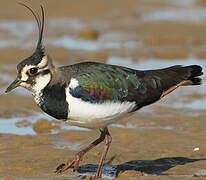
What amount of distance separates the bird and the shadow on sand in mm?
283

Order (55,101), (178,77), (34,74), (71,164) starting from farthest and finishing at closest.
→ 1. (178,77)
2. (71,164)
3. (34,74)
4. (55,101)

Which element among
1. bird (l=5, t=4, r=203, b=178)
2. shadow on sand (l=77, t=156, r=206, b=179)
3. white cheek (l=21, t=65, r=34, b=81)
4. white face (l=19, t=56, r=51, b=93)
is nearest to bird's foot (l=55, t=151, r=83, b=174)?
bird (l=5, t=4, r=203, b=178)

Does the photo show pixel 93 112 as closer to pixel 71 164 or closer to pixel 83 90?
pixel 83 90

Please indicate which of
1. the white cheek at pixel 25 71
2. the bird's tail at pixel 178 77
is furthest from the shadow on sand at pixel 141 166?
the white cheek at pixel 25 71

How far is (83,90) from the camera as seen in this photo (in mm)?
7496

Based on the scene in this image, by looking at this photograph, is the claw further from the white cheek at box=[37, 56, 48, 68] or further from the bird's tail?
the bird's tail

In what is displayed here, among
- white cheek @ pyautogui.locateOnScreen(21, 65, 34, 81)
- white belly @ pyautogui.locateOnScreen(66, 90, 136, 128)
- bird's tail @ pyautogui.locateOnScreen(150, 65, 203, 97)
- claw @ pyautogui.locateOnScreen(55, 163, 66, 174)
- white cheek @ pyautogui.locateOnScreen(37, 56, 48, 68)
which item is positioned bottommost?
claw @ pyautogui.locateOnScreen(55, 163, 66, 174)

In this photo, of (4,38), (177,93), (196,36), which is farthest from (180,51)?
(4,38)

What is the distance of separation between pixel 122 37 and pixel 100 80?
824 cm

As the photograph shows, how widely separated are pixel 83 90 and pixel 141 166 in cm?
154

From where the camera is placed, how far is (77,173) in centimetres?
809

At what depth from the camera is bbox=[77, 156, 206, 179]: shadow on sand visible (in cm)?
819

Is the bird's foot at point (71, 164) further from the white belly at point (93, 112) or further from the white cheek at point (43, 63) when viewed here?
the white cheek at point (43, 63)

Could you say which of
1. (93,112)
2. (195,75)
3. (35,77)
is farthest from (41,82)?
(195,75)
